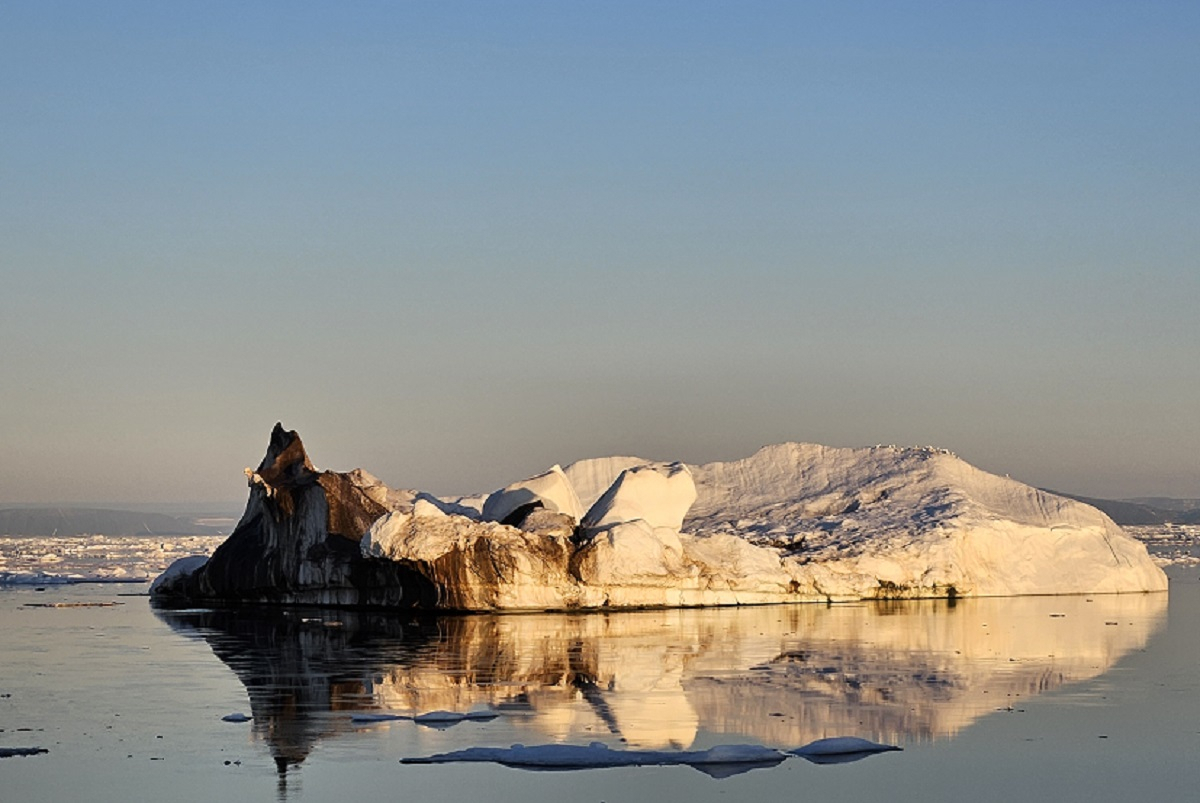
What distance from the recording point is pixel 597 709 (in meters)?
17.5

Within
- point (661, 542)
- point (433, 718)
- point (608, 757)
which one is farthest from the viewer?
point (661, 542)

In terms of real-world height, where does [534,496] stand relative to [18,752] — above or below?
above

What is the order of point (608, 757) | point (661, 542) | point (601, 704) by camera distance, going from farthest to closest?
point (661, 542) → point (601, 704) → point (608, 757)

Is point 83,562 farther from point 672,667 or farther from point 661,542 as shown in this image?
point 672,667

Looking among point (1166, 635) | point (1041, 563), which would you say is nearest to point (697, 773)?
point (1166, 635)

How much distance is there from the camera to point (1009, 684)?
20.3m

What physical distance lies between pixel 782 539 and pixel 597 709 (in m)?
24.3

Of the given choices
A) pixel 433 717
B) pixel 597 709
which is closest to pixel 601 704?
pixel 597 709

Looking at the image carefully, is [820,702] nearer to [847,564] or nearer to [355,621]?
[355,621]

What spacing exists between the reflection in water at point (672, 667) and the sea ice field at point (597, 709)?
0.07 metres

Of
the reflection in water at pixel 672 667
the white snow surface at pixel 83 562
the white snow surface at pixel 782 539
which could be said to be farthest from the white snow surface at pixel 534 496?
the white snow surface at pixel 83 562

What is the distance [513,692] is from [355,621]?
13656 millimetres

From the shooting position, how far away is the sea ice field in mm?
13391

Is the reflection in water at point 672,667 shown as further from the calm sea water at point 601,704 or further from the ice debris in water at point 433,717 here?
the ice debris in water at point 433,717
